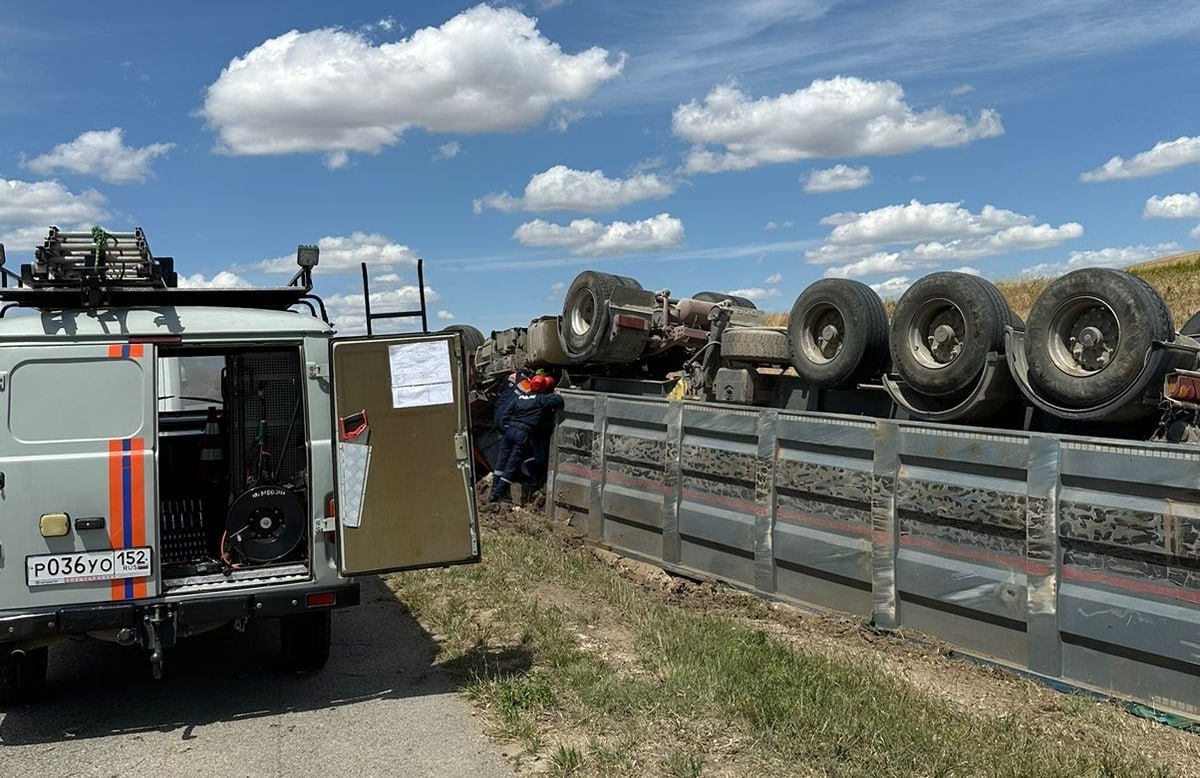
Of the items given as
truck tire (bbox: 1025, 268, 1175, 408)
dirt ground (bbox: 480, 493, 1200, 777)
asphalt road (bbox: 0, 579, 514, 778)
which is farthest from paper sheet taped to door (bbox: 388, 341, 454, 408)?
truck tire (bbox: 1025, 268, 1175, 408)

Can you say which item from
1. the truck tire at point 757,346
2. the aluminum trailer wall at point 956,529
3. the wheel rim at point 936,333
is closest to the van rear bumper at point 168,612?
the aluminum trailer wall at point 956,529

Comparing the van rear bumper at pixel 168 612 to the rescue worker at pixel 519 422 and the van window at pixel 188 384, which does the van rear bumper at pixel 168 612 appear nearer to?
the van window at pixel 188 384

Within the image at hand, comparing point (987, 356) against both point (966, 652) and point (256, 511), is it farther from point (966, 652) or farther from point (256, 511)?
point (256, 511)

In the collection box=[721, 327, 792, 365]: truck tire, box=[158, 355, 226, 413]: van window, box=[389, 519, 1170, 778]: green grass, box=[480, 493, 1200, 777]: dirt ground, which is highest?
box=[721, 327, 792, 365]: truck tire

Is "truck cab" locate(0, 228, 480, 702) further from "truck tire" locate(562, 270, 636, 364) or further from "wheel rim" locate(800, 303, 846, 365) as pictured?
"truck tire" locate(562, 270, 636, 364)

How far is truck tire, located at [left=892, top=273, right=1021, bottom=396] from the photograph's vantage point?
7102 mm

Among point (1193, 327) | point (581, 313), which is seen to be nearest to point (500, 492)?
point (581, 313)

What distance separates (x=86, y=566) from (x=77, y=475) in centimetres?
46

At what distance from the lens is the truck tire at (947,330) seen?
710 centimetres

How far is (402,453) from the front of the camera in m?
5.81

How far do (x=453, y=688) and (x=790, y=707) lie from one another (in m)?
1.98

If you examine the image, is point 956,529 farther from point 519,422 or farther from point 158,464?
point 519,422

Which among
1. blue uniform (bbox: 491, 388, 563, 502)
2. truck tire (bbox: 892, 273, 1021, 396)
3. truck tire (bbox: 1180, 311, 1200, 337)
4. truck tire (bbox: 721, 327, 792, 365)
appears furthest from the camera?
blue uniform (bbox: 491, 388, 563, 502)

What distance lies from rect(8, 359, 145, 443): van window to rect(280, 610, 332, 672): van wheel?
59.7 inches
